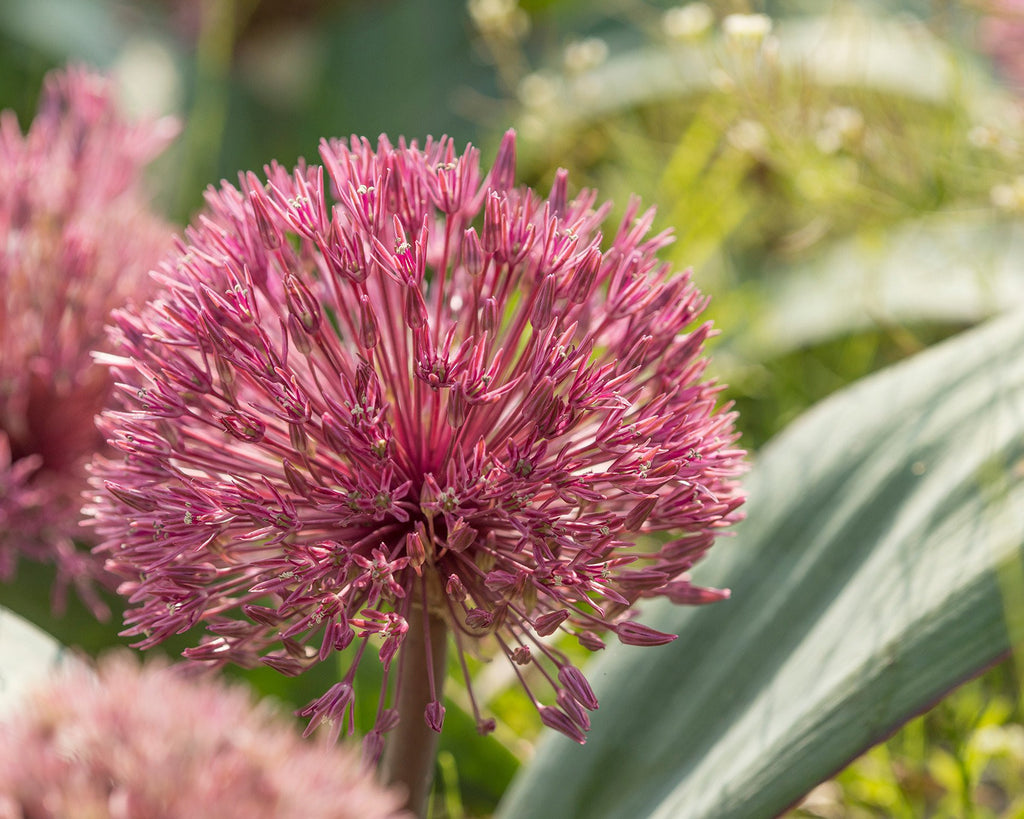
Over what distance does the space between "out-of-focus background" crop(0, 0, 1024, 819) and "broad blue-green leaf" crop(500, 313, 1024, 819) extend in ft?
0.36

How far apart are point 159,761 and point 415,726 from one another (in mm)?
153

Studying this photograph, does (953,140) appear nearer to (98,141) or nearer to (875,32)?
(875,32)

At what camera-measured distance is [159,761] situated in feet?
1.06

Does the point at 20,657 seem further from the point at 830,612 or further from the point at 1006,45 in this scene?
the point at 1006,45

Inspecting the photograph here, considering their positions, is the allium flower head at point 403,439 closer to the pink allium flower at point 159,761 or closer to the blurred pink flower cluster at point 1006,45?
the pink allium flower at point 159,761

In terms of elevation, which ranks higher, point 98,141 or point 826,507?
point 98,141

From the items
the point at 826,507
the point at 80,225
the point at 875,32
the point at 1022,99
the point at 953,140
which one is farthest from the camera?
the point at 875,32

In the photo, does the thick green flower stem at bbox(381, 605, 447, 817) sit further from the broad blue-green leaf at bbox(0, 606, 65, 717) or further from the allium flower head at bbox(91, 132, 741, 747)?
the broad blue-green leaf at bbox(0, 606, 65, 717)

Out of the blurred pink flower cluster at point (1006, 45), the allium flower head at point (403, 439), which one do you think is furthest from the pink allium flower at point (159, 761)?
the blurred pink flower cluster at point (1006, 45)

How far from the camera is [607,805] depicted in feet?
1.61

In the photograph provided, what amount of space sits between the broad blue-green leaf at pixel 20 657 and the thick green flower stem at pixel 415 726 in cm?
15

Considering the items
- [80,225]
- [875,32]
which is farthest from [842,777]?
[875,32]

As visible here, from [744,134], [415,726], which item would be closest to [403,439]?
[415,726]

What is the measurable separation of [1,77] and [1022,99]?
980mm
